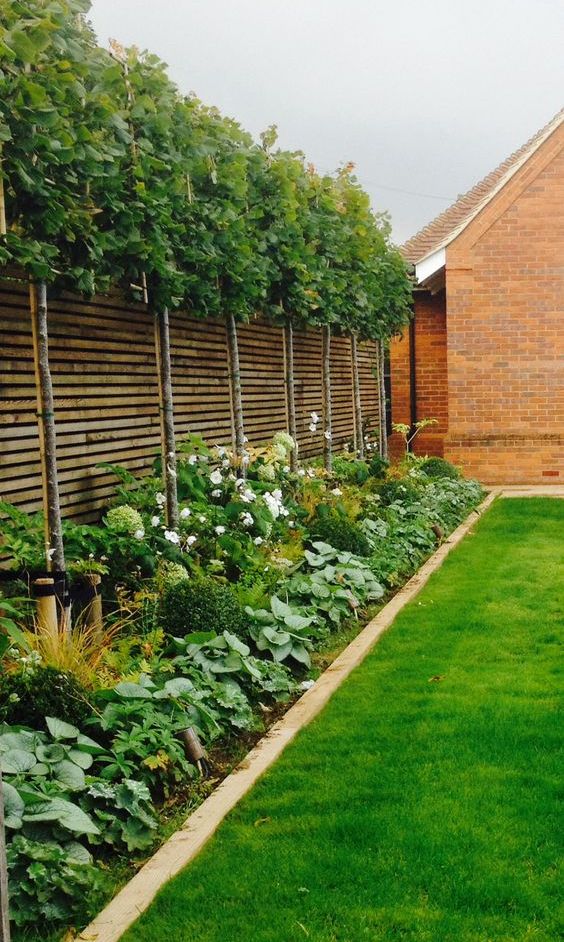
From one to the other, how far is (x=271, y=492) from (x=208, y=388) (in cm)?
153

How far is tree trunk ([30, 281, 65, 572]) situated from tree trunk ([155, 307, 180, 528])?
1.56 m

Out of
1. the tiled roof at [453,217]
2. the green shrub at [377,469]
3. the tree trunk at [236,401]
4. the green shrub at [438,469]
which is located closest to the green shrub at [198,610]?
the tree trunk at [236,401]

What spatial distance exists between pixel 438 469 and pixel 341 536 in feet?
21.2

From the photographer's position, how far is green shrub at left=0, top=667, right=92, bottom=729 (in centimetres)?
432

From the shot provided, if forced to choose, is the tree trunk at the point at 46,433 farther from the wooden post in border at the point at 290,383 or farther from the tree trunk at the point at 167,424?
the wooden post in border at the point at 290,383

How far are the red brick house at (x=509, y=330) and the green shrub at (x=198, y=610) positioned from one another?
38.7ft

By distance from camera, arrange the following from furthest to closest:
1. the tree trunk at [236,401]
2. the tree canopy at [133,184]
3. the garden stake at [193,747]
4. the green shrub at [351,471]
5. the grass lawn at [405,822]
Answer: the green shrub at [351,471] < the tree trunk at [236,401] < the tree canopy at [133,184] < the garden stake at [193,747] < the grass lawn at [405,822]

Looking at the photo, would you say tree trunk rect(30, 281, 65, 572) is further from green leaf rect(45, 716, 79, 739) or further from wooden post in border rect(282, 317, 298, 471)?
wooden post in border rect(282, 317, 298, 471)

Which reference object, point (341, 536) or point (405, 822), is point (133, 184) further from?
point (405, 822)

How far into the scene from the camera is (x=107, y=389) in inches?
299

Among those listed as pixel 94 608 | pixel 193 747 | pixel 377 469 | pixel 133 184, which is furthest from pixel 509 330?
pixel 193 747

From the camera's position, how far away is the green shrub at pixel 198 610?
576 centimetres

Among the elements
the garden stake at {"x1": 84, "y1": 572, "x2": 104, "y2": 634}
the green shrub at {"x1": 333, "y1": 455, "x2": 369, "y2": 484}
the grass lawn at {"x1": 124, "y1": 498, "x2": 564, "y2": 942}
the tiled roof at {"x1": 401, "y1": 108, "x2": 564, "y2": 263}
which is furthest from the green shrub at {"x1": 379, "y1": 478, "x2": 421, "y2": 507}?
the tiled roof at {"x1": 401, "y1": 108, "x2": 564, "y2": 263}

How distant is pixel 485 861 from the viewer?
362cm
